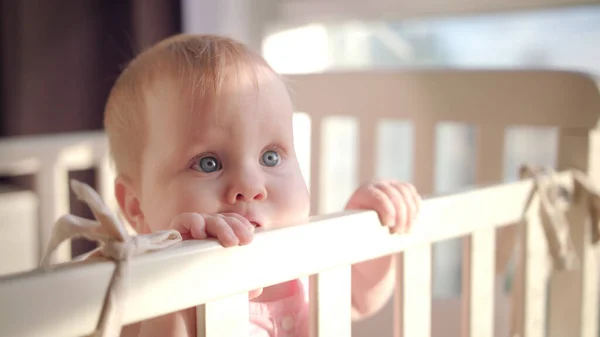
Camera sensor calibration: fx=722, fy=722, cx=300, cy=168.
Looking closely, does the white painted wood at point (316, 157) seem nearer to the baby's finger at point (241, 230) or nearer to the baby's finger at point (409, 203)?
the baby's finger at point (409, 203)

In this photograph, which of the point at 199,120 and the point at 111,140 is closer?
the point at 199,120

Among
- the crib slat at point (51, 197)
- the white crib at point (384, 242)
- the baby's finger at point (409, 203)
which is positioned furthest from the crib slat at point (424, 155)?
the crib slat at point (51, 197)

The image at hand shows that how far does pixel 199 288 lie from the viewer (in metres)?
0.56

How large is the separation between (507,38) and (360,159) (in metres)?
0.49

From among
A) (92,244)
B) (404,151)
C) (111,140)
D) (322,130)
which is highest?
(111,140)

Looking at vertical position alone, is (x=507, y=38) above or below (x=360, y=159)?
above

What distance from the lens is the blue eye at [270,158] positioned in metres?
0.82

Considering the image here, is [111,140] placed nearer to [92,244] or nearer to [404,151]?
[92,244]

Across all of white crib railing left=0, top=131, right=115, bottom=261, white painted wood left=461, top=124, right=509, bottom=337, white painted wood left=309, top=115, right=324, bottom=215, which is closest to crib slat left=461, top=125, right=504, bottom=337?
white painted wood left=461, top=124, right=509, bottom=337

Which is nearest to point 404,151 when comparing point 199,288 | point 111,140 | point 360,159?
point 360,159

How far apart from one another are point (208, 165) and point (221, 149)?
0.07ft

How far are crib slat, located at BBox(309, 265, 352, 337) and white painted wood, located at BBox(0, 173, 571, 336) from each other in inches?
0.5

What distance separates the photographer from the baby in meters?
0.77

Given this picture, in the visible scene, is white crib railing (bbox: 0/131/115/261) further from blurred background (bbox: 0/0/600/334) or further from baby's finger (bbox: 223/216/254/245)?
baby's finger (bbox: 223/216/254/245)
